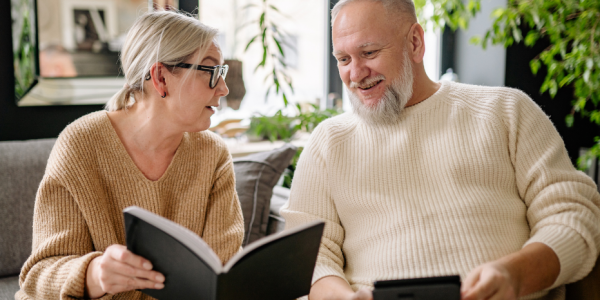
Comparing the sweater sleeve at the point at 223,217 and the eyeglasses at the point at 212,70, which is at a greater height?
the eyeglasses at the point at 212,70

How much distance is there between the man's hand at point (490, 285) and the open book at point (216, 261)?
34 cm

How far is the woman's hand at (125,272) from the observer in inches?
37.2

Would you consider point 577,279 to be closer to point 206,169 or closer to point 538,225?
point 538,225

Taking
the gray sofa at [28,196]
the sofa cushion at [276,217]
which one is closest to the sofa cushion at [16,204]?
the gray sofa at [28,196]

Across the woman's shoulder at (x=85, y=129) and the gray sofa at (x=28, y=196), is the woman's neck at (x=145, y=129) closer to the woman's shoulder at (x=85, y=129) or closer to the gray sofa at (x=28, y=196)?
the woman's shoulder at (x=85, y=129)

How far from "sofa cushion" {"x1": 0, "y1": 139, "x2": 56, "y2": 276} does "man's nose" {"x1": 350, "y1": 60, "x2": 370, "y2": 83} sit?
126 cm

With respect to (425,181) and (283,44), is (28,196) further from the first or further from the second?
(283,44)

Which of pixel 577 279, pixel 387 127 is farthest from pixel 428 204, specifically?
pixel 577 279

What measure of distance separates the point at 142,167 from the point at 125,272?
0.46m

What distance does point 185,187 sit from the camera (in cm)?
141

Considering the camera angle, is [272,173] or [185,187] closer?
[185,187]

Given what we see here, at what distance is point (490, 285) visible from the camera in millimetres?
1001

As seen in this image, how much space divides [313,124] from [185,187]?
3.62 feet

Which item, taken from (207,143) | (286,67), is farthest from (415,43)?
(286,67)
